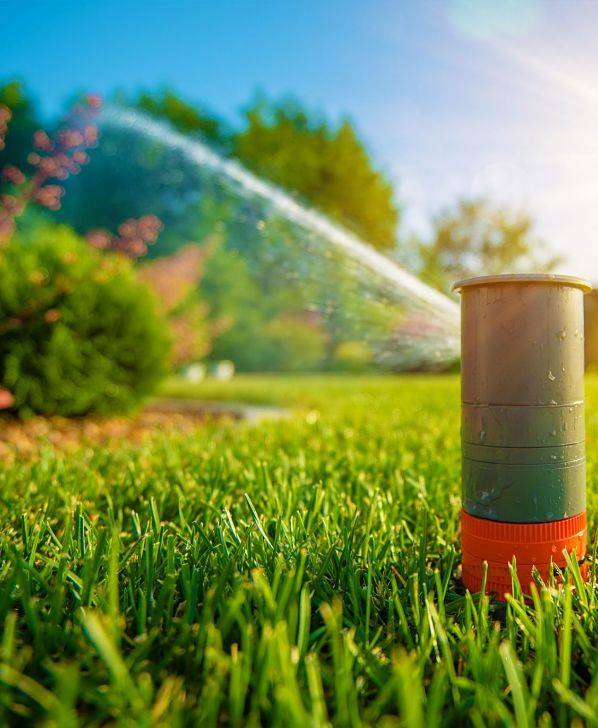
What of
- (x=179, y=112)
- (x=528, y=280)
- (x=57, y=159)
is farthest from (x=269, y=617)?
(x=179, y=112)

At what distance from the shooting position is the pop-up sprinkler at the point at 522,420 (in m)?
1.28

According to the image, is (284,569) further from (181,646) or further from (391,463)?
(391,463)

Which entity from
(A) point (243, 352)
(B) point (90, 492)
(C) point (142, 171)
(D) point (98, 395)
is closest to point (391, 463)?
(B) point (90, 492)

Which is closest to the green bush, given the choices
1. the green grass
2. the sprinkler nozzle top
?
the green grass

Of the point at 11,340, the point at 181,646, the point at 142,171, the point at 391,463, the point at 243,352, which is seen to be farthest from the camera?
the point at 142,171

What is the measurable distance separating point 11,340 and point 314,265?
3.07m

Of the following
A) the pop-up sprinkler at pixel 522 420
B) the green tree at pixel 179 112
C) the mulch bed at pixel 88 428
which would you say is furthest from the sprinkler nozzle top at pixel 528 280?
the green tree at pixel 179 112

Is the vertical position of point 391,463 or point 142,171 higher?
point 142,171

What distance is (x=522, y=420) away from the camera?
1283 millimetres

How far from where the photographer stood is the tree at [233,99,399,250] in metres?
23.2

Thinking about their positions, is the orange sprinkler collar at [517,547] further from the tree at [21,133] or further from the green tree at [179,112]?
the green tree at [179,112]

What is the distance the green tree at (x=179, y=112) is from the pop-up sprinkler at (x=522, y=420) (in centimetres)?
2729

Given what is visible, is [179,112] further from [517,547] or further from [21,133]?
[517,547]

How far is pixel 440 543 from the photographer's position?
5.56ft
